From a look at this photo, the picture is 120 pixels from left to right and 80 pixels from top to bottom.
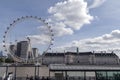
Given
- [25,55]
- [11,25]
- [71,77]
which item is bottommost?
[71,77]

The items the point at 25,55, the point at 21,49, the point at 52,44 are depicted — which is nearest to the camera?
the point at 52,44

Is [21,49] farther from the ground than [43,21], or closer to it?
closer to it

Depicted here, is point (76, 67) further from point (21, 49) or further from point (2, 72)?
point (21, 49)

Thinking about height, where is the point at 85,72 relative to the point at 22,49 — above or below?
below

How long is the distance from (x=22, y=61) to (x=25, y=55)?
6521 mm

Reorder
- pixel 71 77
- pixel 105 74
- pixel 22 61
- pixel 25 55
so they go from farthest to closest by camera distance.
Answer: pixel 25 55
pixel 22 61
pixel 105 74
pixel 71 77

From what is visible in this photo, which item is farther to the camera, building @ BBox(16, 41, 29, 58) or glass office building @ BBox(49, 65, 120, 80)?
building @ BBox(16, 41, 29, 58)

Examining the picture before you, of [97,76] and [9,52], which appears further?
[9,52]

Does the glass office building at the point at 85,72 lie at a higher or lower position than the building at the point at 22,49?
lower

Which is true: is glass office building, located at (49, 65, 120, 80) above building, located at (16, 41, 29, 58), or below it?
below

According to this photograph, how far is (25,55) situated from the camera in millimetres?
89250

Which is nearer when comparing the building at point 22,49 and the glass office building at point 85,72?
the glass office building at point 85,72

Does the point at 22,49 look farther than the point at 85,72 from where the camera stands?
Yes

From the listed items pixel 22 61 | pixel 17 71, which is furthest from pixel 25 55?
pixel 17 71
